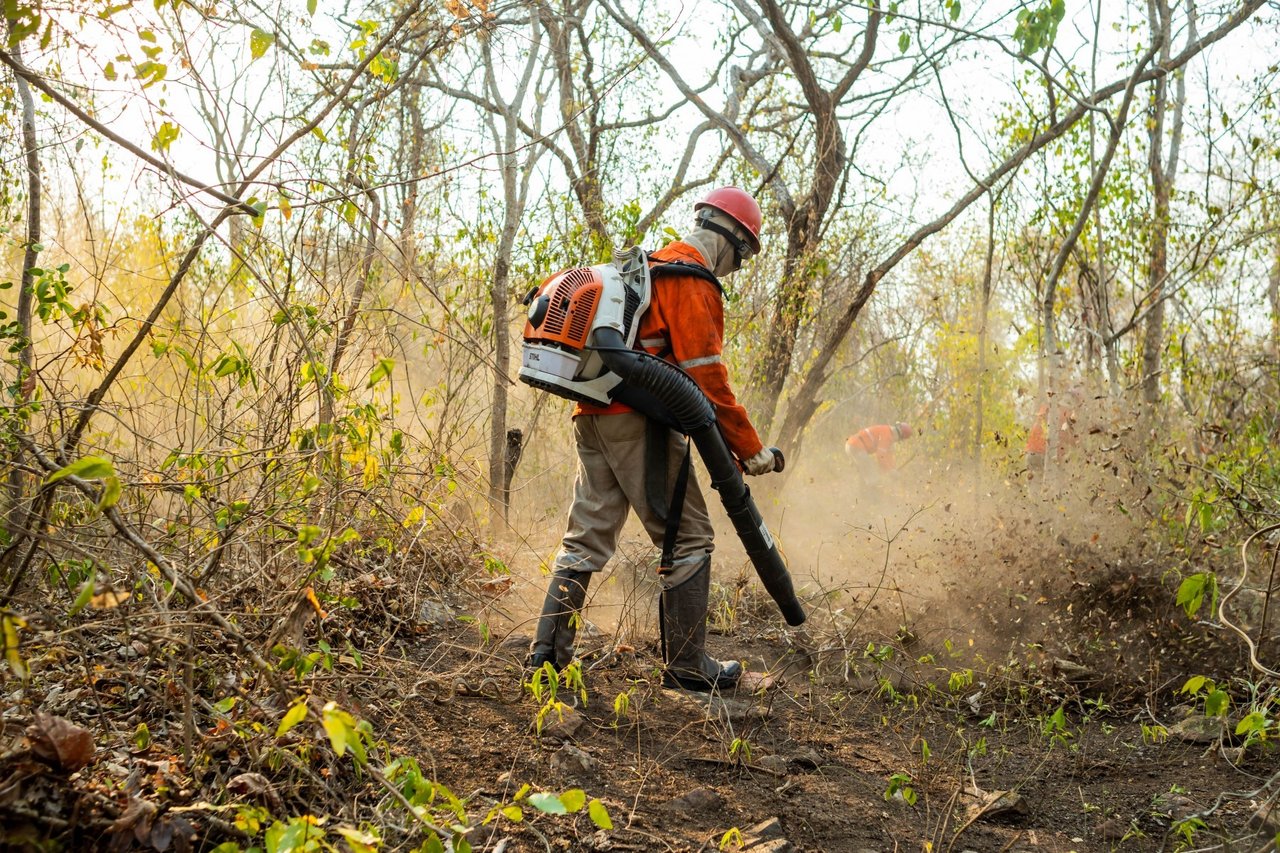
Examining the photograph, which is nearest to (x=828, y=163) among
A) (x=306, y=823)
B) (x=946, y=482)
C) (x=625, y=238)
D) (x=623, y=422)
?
(x=625, y=238)

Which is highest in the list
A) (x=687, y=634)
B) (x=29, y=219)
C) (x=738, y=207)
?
(x=738, y=207)

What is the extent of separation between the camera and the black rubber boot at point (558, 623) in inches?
143

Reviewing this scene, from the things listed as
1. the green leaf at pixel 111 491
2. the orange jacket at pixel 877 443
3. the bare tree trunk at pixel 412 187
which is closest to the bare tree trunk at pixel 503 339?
the bare tree trunk at pixel 412 187

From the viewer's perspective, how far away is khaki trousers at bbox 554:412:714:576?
3.73 m

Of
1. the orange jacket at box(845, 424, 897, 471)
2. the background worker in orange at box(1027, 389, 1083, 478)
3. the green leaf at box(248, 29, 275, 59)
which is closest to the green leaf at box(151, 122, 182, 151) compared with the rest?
the green leaf at box(248, 29, 275, 59)

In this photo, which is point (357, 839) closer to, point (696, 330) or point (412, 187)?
point (696, 330)

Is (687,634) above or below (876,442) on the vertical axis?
below

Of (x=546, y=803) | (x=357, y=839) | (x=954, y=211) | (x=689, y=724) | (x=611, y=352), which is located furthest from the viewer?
(x=954, y=211)

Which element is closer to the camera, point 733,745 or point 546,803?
point 546,803

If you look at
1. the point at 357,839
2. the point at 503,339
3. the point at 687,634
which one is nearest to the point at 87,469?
the point at 357,839

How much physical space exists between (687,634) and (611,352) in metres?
1.19

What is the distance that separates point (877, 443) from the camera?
1150 cm

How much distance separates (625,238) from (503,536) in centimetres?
212

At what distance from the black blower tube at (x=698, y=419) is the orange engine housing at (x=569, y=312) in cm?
7
